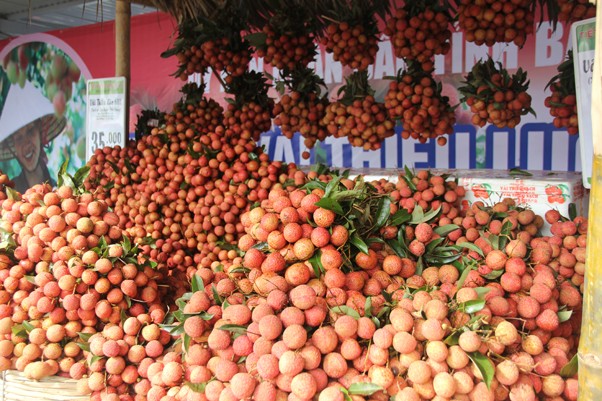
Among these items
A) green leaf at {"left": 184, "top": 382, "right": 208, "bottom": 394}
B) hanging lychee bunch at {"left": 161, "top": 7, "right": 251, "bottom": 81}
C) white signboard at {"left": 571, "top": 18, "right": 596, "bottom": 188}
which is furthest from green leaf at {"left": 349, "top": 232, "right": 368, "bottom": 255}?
hanging lychee bunch at {"left": 161, "top": 7, "right": 251, "bottom": 81}

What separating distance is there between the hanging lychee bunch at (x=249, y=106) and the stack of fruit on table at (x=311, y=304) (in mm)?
1343

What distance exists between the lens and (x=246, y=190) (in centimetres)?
275

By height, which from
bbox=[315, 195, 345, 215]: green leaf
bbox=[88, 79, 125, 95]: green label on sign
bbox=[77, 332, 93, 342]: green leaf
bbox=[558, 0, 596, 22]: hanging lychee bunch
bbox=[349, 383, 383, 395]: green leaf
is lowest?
bbox=[77, 332, 93, 342]: green leaf

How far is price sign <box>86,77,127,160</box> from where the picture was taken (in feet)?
11.5

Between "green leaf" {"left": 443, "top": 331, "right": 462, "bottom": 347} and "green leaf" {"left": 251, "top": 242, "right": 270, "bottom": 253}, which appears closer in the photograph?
"green leaf" {"left": 443, "top": 331, "right": 462, "bottom": 347}

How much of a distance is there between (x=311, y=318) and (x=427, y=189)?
1178 mm

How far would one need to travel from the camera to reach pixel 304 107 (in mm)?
3496

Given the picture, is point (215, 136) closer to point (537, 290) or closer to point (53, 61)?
point (537, 290)

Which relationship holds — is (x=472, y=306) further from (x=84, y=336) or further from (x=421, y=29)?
(x=421, y=29)

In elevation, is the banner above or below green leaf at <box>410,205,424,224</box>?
above

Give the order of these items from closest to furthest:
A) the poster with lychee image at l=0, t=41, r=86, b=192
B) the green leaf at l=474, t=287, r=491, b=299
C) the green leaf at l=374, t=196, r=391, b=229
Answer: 1. the green leaf at l=474, t=287, r=491, b=299
2. the green leaf at l=374, t=196, r=391, b=229
3. the poster with lychee image at l=0, t=41, r=86, b=192

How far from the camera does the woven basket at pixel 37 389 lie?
1.61 m

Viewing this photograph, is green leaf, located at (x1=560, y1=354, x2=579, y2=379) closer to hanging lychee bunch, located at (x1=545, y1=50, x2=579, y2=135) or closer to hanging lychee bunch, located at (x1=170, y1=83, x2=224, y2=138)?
hanging lychee bunch, located at (x1=545, y1=50, x2=579, y2=135)

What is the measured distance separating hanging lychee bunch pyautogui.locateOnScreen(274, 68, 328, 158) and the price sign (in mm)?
993
